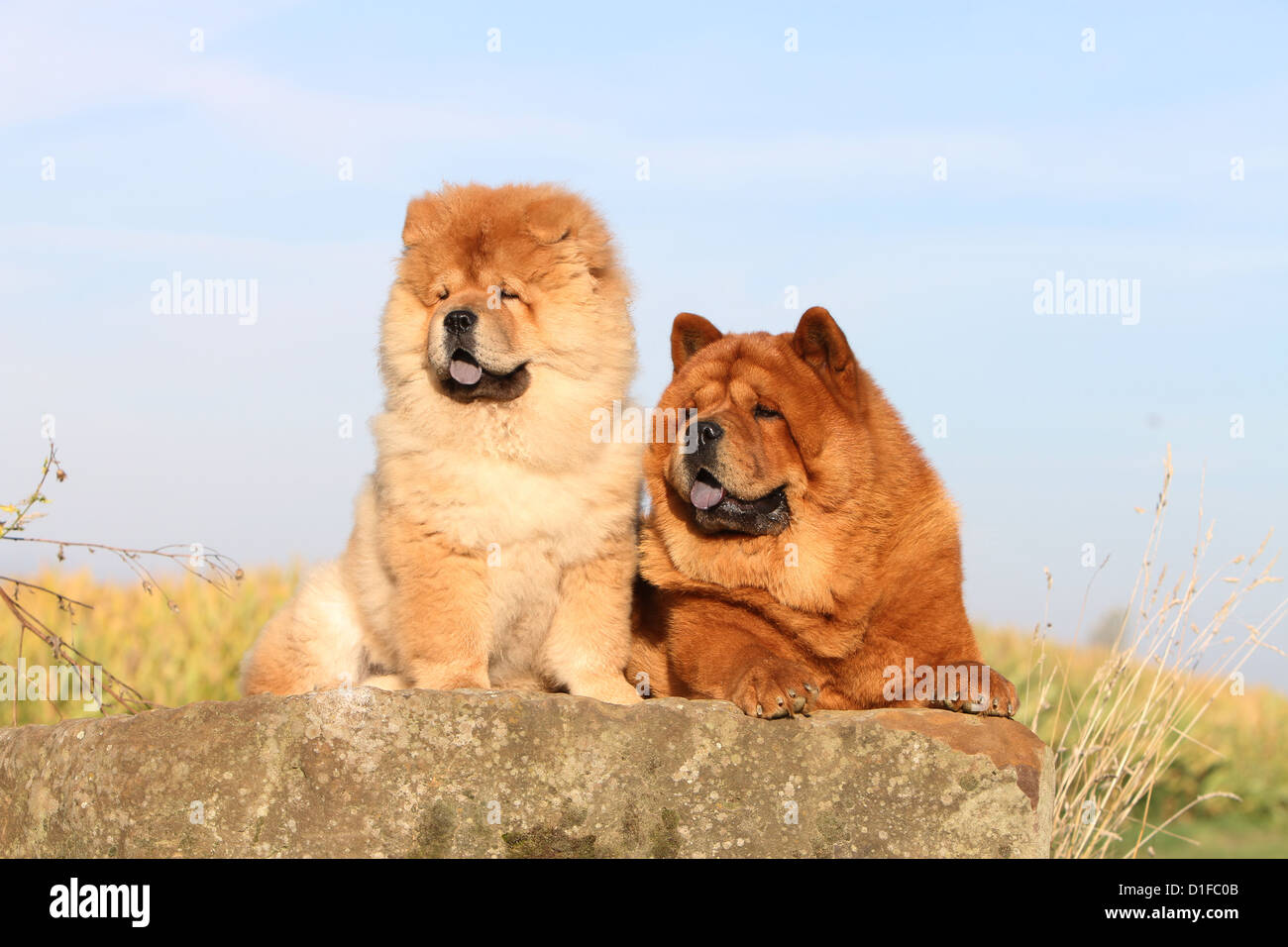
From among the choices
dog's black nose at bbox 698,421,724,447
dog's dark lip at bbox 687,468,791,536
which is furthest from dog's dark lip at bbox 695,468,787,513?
dog's black nose at bbox 698,421,724,447

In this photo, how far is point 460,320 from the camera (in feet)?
11.4

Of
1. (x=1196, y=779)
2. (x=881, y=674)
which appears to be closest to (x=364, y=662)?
(x=881, y=674)

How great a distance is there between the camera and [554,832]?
3.15m

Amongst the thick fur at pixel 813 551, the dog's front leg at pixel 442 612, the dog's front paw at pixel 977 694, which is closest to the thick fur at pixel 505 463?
the dog's front leg at pixel 442 612

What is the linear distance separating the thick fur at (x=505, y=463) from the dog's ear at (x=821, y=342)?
62cm

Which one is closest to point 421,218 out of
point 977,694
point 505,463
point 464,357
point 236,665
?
point 464,357

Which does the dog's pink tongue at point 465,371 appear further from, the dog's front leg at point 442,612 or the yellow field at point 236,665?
the yellow field at point 236,665

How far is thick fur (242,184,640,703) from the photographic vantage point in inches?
140

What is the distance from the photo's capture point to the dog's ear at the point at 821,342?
3.53m

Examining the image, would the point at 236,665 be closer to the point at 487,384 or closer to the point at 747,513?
the point at 487,384

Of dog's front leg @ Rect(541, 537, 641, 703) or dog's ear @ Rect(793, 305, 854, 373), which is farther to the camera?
dog's front leg @ Rect(541, 537, 641, 703)

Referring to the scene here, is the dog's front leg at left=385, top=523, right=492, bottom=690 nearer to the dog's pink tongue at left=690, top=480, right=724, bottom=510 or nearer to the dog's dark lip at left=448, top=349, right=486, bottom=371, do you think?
the dog's dark lip at left=448, top=349, right=486, bottom=371

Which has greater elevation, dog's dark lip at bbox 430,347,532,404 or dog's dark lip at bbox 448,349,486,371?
dog's dark lip at bbox 448,349,486,371

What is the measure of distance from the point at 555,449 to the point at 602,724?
93 centimetres
